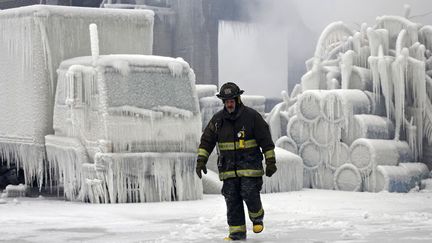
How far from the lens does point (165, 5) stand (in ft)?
111

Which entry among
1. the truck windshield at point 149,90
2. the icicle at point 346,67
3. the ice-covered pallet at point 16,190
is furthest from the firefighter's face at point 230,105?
the icicle at point 346,67

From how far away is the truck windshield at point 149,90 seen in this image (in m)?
15.5

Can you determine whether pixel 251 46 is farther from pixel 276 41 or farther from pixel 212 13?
pixel 212 13

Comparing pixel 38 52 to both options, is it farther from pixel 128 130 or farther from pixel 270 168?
pixel 270 168

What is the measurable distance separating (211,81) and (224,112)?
22.4m

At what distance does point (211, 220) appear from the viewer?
12734mm

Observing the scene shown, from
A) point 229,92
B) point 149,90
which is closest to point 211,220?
point 229,92

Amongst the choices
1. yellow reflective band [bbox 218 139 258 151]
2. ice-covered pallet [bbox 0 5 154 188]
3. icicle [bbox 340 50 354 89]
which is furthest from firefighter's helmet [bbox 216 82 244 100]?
icicle [bbox 340 50 354 89]

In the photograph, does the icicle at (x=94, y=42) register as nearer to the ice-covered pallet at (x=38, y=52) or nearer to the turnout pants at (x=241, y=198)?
the ice-covered pallet at (x=38, y=52)

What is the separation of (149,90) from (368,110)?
5.32 meters

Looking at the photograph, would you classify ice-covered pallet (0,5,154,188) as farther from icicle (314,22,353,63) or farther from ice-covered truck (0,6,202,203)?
icicle (314,22,353,63)

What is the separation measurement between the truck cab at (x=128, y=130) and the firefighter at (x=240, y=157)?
15.0 ft

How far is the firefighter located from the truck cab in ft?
15.0

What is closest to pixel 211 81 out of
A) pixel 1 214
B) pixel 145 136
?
pixel 145 136
